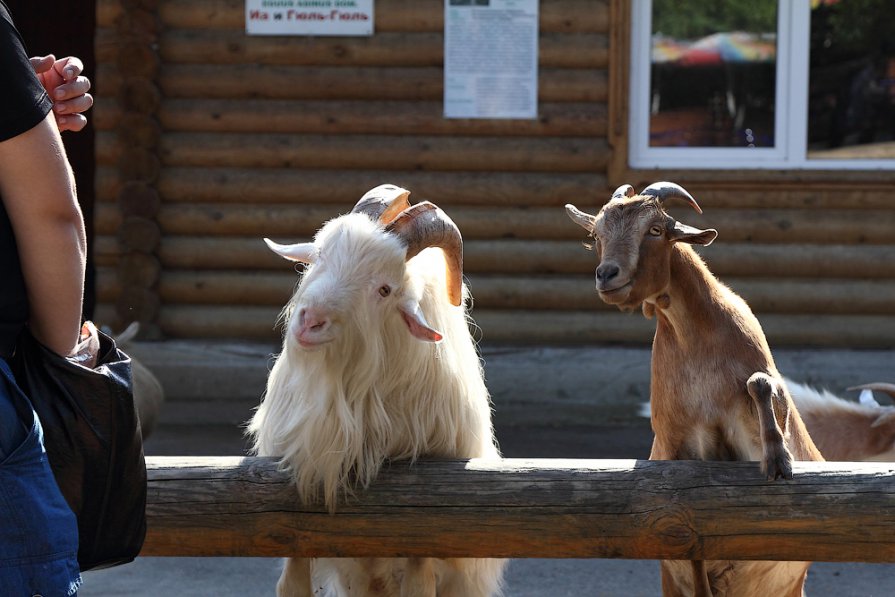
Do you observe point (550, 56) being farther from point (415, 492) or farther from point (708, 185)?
point (415, 492)

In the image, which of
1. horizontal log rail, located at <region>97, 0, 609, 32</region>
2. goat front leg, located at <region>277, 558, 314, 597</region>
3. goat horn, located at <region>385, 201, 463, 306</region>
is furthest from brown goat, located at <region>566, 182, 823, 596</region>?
horizontal log rail, located at <region>97, 0, 609, 32</region>

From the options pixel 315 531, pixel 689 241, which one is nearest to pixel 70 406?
pixel 315 531

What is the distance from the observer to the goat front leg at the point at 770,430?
2.79 m

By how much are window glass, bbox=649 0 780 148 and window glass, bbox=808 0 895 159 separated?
0.31m

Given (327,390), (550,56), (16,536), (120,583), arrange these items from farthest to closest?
(550,56), (120,583), (327,390), (16,536)

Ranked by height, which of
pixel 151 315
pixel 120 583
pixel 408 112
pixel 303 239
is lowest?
pixel 120 583

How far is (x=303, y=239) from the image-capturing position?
25.3 ft

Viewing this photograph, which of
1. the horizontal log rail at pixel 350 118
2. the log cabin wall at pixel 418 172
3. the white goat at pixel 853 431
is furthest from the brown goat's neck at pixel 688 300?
the horizontal log rail at pixel 350 118

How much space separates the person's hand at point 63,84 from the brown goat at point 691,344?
1.31 m

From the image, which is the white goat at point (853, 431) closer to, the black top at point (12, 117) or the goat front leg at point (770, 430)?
the goat front leg at point (770, 430)

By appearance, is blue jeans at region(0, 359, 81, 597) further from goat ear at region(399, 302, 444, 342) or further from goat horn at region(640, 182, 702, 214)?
goat horn at region(640, 182, 702, 214)

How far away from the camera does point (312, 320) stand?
9.65ft

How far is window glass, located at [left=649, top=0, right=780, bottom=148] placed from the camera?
7.68 meters

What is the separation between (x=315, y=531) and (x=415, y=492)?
0.28 meters
